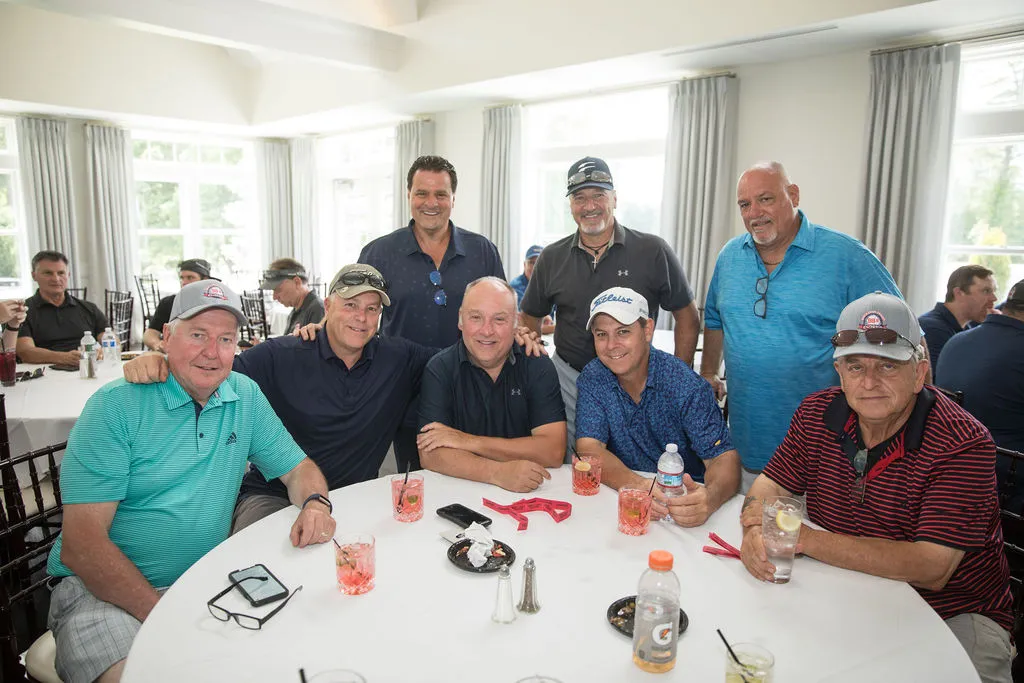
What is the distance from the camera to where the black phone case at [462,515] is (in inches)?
69.8

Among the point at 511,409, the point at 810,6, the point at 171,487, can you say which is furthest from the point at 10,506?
the point at 810,6

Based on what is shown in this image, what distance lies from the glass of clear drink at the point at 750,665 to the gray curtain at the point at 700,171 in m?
5.12

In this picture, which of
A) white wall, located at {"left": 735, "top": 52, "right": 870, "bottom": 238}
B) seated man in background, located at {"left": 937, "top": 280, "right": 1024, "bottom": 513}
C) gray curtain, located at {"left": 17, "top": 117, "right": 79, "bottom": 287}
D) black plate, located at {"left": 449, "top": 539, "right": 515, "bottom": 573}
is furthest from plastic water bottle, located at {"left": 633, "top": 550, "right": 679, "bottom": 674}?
gray curtain, located at {"left": 17, "top": 117, "right": 79, "bottom": 287}

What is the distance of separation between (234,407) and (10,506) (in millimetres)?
749

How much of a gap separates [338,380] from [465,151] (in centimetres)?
637

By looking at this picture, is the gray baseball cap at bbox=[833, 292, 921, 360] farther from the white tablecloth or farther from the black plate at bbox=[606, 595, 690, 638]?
the white tablecloth

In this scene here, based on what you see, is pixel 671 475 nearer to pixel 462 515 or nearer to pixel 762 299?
pixel 462 515

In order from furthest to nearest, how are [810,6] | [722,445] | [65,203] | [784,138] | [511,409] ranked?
[65,203] → [784,138] → [810,6] → [511,409] → [722,445]

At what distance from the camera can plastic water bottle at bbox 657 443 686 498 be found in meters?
1.83

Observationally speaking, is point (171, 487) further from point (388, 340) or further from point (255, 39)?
point (255, 39)

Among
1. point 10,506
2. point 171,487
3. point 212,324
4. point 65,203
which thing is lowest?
point 10,506

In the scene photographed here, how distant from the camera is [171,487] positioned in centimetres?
181

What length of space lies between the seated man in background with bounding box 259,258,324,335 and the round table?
10.3 ft

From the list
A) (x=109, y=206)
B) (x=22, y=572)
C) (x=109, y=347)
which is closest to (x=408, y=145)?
(x=109, y=206)
